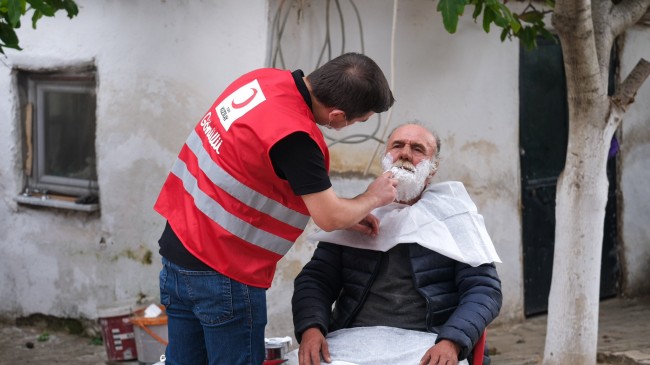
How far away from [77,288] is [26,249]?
0.52m

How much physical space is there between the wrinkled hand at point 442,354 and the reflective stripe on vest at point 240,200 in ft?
2.00

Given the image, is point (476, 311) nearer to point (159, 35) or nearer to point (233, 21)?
point (233, 21)

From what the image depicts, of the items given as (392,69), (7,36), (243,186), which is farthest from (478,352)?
(392,69)

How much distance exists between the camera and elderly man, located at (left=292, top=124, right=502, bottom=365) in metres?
3.71

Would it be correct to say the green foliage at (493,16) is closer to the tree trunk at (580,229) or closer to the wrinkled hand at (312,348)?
the tree trunk at (580,229)

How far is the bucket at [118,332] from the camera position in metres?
6.22

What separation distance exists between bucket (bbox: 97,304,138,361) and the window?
1.17 m

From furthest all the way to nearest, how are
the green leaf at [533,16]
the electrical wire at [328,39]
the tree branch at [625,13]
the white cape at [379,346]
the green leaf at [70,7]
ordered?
the green leaf at [533,16] → the electrical wire at [328,39] → the tree branch at [625,13] → the green leaf at [70,7] → the white cape at [379,346]

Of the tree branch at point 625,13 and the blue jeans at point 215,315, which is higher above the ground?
the tree branch at point 625,13

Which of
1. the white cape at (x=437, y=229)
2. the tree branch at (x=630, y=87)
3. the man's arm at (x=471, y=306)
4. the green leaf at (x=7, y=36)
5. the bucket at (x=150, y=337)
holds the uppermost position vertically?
the green leaf at (x=7, y=36)

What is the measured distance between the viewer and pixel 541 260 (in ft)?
24.5

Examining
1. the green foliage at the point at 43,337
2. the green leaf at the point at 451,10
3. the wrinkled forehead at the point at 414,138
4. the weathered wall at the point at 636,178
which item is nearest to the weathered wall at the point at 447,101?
the green leaf at the point at 451,10

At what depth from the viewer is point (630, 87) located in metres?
5.71

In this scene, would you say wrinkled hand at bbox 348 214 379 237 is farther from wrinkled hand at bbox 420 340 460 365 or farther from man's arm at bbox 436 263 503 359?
wrinkled hand at bbox 420 340 460 365
